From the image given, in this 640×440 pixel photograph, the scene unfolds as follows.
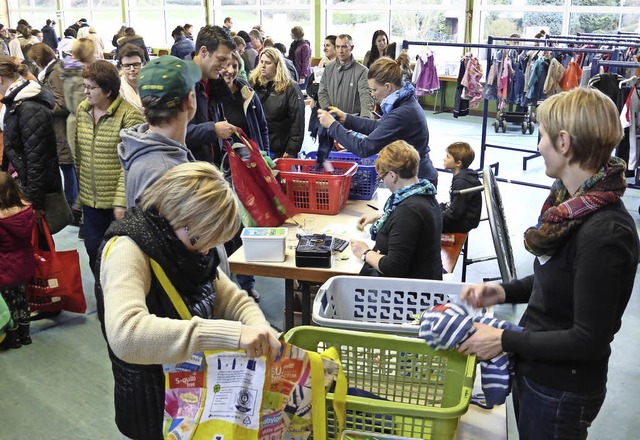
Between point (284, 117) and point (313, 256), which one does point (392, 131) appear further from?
point (284, 117)

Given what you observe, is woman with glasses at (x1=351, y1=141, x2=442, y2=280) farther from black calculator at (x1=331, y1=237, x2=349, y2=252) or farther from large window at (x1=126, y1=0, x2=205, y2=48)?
large window at (x1=126, y1=0, x2=205, y2=48)

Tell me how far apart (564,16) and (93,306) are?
1032 centimetres

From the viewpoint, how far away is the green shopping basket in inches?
61.3

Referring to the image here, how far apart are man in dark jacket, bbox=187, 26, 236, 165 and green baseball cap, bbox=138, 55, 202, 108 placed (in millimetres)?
870

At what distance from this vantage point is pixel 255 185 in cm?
341

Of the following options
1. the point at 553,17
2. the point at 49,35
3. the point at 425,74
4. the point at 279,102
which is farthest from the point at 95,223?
the point at 49,35

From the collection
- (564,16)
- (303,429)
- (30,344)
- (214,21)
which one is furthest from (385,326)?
(214,21)

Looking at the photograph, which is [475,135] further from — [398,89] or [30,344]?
[30,344]

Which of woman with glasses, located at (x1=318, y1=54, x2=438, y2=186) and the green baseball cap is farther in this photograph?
woman with glasses, located at (x1=318, y1=54, x2=438, y2=186)

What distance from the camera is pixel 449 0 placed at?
Result: 12867 millimetres

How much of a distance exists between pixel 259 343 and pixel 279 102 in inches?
150

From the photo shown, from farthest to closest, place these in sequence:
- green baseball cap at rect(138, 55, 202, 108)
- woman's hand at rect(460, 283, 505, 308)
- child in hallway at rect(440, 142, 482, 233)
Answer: child in hallway at rect(440, 142, 482, 233) → green baseball cap at rect(138, 55, 202, 108) → woman's hand at rect(460, 283, 505, 308)

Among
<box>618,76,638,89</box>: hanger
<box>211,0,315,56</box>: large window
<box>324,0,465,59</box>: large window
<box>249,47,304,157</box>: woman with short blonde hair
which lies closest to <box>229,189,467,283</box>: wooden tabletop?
<box>249,47,304,157</box>: woman with short blonde hair

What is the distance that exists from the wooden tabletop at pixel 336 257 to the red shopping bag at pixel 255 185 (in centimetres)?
14
